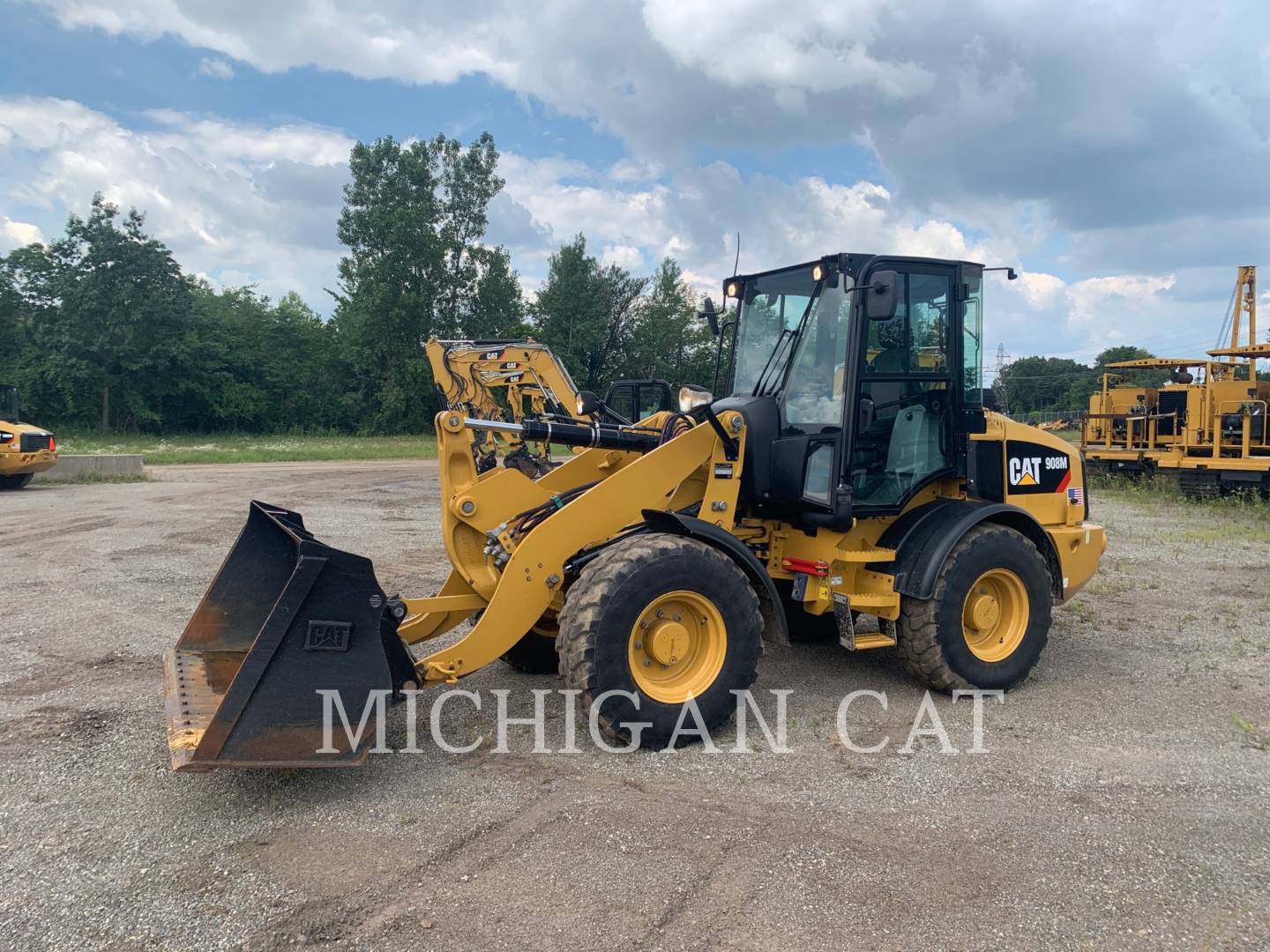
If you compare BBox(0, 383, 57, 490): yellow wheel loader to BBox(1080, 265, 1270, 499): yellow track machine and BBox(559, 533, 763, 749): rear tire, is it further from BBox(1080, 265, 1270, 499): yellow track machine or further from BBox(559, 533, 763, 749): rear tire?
BBox(1080, 265, 1270, 499): yellow track machine

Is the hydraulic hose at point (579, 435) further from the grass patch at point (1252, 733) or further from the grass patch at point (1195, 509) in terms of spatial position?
the grass patch at point (1195, 509)

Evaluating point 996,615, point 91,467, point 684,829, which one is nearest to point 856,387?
point 996,615

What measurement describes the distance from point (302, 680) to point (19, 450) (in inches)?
633

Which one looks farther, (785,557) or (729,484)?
(785,557)

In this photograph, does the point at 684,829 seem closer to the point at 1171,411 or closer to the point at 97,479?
the point at 1171,411

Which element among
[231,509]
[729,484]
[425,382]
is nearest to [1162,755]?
[729,484]

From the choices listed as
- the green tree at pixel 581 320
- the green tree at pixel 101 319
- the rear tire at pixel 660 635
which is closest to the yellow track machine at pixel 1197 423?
the rear tire at pixel 660 635

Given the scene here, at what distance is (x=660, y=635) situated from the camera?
444 cm

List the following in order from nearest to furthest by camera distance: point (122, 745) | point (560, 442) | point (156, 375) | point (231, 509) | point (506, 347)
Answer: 1. point (122, 745)
2. point (560, 442)
3. point (506, 347)
4. point (231, 509)
5. point (156, 375)

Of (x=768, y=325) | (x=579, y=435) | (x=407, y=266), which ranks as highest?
(x=407, y=266)

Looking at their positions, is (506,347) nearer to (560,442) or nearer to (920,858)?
(560,442)

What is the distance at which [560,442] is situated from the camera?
16.1ft

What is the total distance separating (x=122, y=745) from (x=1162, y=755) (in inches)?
209

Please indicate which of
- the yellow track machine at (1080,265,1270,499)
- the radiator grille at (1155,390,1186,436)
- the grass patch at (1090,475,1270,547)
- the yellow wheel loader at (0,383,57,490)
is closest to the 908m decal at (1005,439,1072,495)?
the grass patch at (1090,475,1270,547)
